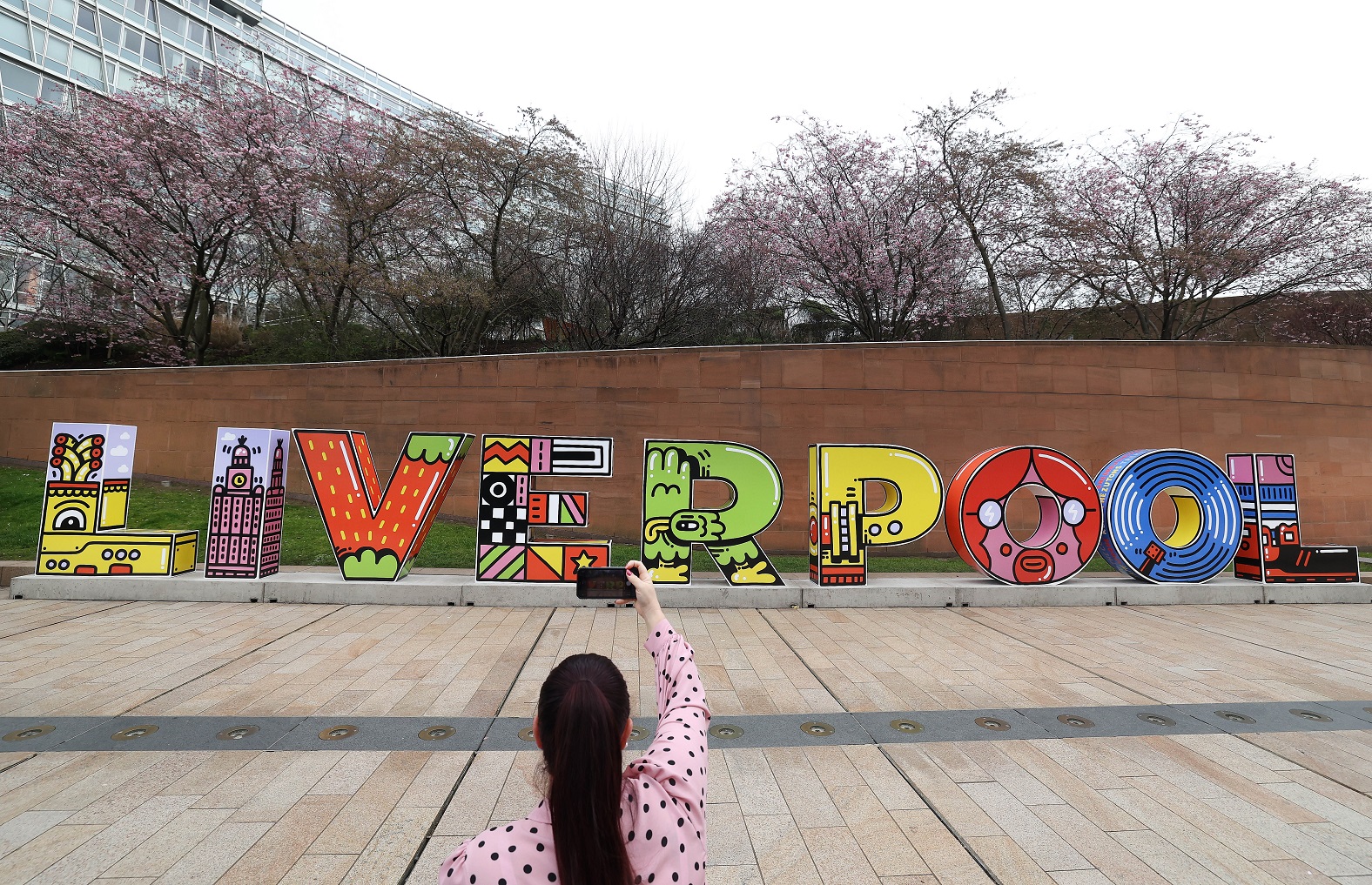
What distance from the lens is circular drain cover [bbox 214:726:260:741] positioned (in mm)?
4332

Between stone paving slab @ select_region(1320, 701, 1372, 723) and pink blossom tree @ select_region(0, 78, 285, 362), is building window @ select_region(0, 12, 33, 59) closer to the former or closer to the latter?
pink blossom tree @ select_region(0, 78, 285, 362)

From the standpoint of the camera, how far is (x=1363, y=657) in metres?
6.80

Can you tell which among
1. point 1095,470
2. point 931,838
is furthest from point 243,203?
point 1095,470

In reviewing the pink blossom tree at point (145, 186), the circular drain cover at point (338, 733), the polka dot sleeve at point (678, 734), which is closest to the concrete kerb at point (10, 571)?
the circular drain cover at point (338, 733)

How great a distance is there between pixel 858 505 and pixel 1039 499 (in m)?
2.63

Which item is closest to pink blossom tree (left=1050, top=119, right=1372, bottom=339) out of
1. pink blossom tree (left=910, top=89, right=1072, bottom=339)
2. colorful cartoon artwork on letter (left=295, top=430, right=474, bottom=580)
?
pink blossom tree (left=910, top=89, right=1072, bottom=339)

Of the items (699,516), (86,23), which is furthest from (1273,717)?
(86,23)

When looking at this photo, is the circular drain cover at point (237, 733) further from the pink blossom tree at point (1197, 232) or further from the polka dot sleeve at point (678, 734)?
the pink blossom tree at point (1197, 232)

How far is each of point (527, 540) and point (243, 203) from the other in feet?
47.1

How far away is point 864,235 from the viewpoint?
60.1ft

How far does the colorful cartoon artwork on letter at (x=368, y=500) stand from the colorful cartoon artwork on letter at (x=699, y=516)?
114 inches

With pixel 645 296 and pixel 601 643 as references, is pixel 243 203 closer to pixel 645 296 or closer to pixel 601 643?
pixel 645 296

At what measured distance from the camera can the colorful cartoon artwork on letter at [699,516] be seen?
919 centimetres

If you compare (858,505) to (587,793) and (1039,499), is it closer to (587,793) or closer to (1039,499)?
(1039,499)
